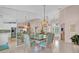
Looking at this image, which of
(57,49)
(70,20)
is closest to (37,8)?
(70,20)

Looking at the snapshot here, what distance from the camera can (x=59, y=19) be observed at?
2.39 m

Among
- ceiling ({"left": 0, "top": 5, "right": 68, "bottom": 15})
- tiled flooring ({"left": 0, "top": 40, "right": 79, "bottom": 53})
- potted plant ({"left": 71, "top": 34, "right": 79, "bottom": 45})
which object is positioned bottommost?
tiled flooring ({"left": 0, "top": 40, "right": 79, "bottom": 53})

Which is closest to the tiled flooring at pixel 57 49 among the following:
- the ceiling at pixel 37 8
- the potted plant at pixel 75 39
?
the potted plant at pixel 75 39

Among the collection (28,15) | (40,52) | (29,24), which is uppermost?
(28,15)

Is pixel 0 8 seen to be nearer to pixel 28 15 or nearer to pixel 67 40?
pixel 28 15

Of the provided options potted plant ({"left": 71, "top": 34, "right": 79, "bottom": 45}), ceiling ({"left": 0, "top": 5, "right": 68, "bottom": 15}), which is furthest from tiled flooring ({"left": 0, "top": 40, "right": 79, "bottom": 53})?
ceiling ({"left": 0, "top": 5, "right": 68, "bottom": 15})

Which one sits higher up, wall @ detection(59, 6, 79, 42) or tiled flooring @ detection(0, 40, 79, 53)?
wall @ detection(59, 6, 79, 42)

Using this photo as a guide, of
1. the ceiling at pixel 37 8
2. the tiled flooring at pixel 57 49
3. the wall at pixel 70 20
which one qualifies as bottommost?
the tiled flooring at pixel 57 49

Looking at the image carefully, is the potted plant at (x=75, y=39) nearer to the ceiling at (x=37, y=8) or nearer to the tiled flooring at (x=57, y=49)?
the tiled flooring at (x=57, y=49)

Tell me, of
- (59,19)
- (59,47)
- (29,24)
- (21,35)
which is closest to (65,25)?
(59,19)

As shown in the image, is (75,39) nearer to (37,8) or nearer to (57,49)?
(57,49)

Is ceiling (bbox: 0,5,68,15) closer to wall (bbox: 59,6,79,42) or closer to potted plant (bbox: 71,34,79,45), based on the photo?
wall (bbox: 59,6,79,42)

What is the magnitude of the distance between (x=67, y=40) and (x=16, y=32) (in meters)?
0.97
